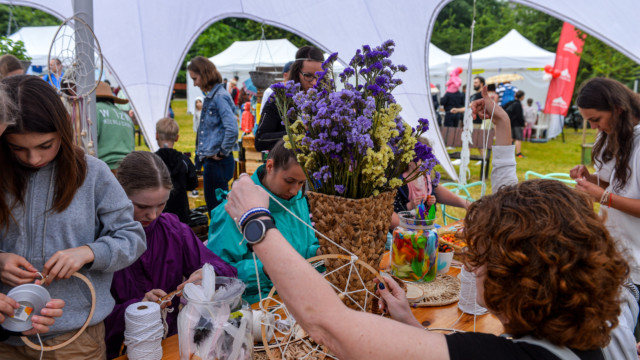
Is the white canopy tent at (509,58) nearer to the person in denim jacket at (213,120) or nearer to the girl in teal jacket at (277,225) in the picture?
the person in denim jacket at (213,120)

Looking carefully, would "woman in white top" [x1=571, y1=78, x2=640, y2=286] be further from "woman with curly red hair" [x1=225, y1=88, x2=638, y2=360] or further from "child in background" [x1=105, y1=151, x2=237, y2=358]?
"child in background" [x1=105, y1=151, x2=237, y2=358]

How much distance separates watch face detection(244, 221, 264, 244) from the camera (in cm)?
97

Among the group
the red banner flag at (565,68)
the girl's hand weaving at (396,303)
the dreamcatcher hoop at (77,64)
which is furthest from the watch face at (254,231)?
the red banner flag at (565,68)

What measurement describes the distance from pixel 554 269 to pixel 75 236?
4.42 feet

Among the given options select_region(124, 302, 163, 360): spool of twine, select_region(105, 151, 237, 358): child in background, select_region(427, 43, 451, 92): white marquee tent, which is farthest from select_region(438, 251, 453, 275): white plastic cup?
select_region(427, 43, 451, 92): white marquee tent

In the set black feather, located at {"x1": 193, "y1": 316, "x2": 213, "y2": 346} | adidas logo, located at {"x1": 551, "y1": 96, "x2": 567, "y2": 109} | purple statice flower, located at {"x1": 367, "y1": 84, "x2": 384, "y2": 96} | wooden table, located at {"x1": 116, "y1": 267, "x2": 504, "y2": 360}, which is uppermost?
adidas logo, located at {"x1": 551, "y1": 96, "x2": 567, "y2": 109}

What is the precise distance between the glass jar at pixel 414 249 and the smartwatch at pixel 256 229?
0.91 metres

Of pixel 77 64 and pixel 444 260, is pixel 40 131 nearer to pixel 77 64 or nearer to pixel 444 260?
pixel 444 260

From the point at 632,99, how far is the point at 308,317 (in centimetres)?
245

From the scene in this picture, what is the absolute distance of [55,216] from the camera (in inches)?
52.9

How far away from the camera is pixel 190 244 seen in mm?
1988

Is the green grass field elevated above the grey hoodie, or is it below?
below

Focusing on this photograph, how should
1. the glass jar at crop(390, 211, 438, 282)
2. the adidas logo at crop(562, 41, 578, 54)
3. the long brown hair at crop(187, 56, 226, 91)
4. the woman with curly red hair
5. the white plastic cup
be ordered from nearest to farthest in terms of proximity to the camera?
the woman with curly red hair → the glass jar at crop(390, 211, 438, 282) → the white plastic cup → the long brown hair at crop(187, 56, 226, 91) → the adidas logo at crop(562, 41, 578, 54)

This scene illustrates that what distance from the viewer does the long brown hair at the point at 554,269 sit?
922 millimetres
